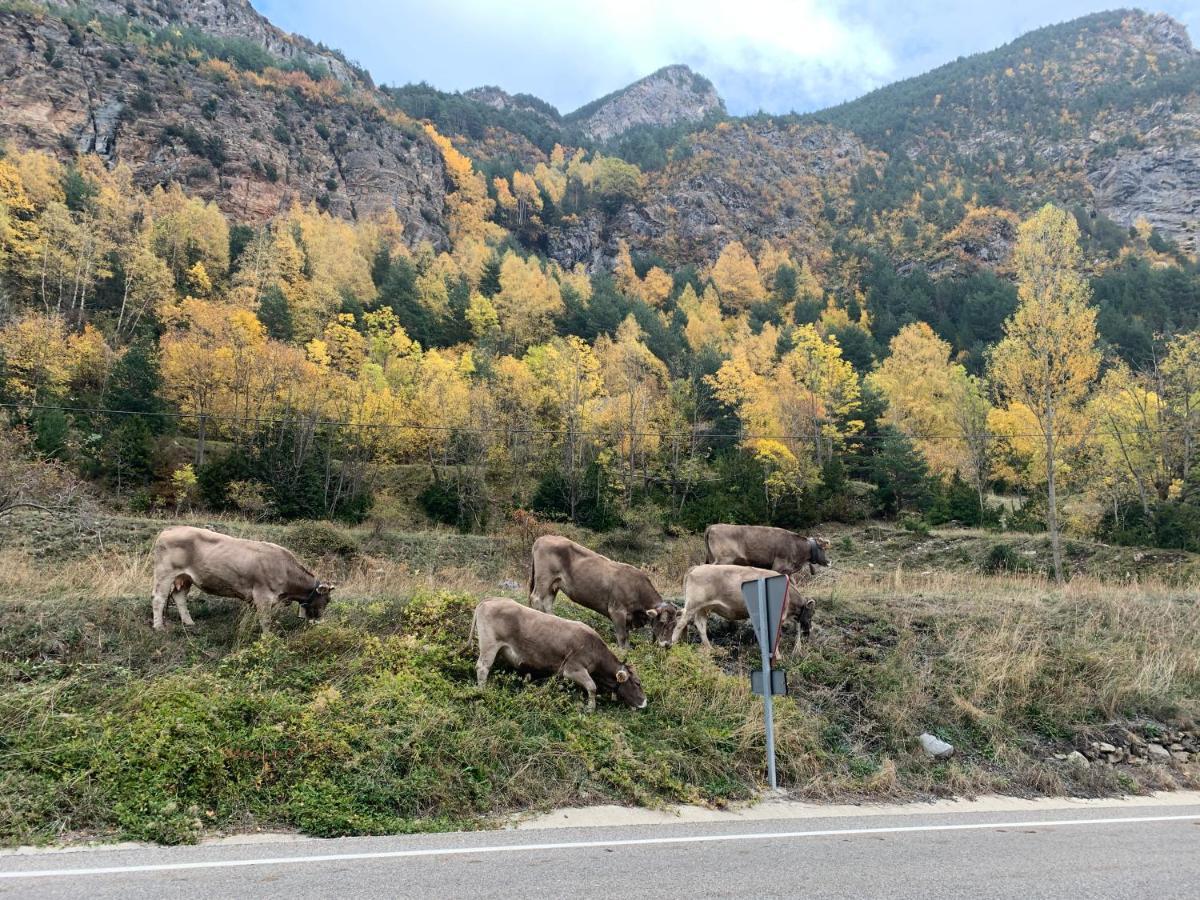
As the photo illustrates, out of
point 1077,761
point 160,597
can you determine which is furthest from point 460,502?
point 1077,761

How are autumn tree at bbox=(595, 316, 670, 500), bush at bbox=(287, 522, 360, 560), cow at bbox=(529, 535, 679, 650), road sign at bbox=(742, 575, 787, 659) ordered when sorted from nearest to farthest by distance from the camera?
1. road sign at bbox=(742, 575, 787, 659)
2. cow at bbox=(529, 535, 679, 650)
3. bush at bbox=(287, 522, 360, 560)
4. autumn tree at bbox=(595, 316, 670, 500)

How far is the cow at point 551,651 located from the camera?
366 inches

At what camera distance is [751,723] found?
9.12 m

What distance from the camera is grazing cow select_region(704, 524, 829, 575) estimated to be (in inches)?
576

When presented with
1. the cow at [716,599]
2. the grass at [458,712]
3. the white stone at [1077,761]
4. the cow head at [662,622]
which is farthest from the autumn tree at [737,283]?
the white stone at [1077,761]

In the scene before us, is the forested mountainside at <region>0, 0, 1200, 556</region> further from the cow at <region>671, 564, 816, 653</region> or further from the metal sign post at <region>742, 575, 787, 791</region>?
the metal sign post at <region>742, 575, 787, 791</region>

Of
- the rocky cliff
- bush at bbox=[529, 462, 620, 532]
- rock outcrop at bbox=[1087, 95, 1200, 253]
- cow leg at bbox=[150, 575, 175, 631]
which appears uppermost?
the rocky cliff

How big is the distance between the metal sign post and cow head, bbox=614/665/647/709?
65.4 inches

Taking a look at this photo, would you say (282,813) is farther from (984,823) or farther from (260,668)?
(984,823)

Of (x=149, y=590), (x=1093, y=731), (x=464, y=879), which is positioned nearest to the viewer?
(x=464, y=879)

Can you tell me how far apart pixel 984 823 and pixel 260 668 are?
9.06 meters

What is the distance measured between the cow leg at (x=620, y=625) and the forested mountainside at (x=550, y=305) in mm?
21098

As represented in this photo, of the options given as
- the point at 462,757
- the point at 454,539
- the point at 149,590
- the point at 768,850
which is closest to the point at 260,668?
the point at 462,757

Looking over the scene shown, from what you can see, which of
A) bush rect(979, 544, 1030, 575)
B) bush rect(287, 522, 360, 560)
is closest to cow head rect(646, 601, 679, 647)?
bush rect(287, 522, 360, 560)
